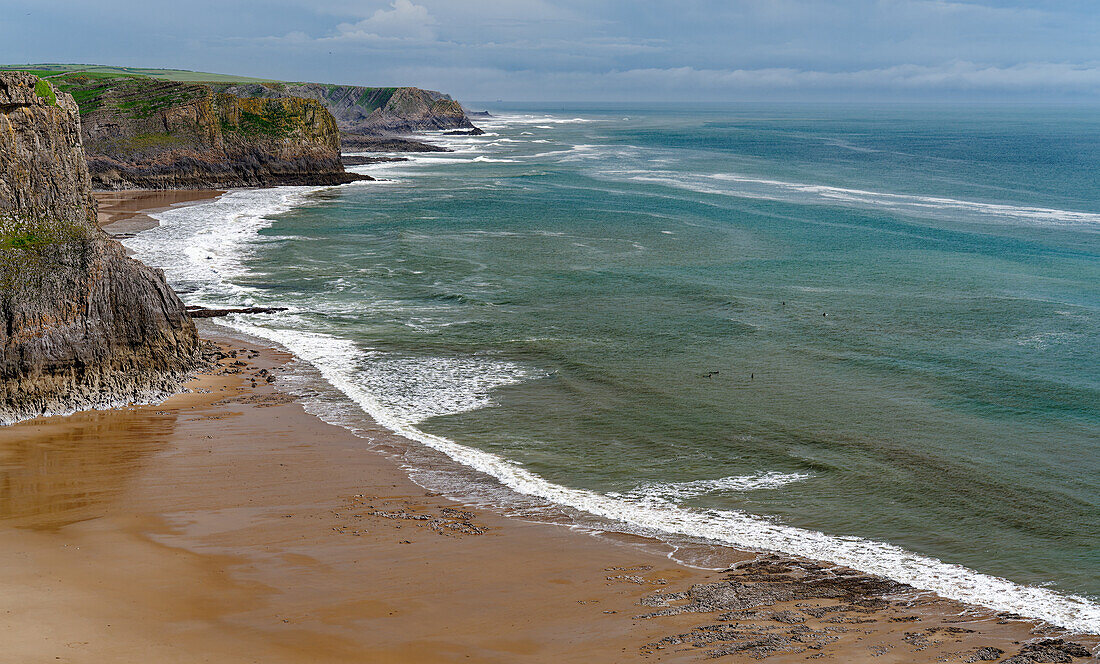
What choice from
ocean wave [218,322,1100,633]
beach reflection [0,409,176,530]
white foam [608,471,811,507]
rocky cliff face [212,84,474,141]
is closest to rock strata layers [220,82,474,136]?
rocky cliff face [212,84,474,141]

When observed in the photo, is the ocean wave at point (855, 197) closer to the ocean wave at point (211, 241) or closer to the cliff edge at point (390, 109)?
the ocean wave at point (211, 241)

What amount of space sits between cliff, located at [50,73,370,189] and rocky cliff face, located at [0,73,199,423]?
50.7 m

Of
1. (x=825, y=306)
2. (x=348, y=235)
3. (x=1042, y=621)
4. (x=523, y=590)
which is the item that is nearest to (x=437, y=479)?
(x=523, y=590)

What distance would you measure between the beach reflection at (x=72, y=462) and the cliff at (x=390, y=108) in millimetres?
154981

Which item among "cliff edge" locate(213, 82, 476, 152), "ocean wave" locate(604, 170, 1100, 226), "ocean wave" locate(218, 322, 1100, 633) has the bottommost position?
"ocean wave" locate(218, 322, 1100, 633)

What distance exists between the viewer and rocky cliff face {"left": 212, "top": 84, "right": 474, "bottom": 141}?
584 feet

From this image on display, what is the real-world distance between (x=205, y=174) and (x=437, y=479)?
6377 centimetres

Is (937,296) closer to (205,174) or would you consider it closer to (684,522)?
(684,522)

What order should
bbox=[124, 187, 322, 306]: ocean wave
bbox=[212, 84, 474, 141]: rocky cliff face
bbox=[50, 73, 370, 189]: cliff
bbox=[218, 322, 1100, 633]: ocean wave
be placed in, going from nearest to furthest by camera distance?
bbox=[218, 322, 1100, 633]: ocean wave < bbox=[124, 187, 322, 306]: ocean wave < bbox=[50, 73, 370, 189]: cliff < bbox=[212, 84, 474, 141]: rocky cliff face

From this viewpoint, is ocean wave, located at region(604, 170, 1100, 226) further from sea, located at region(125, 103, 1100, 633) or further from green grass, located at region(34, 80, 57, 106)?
green grass, located at region(34, 80, 57, 106)

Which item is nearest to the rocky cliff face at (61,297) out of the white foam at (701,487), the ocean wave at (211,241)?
the ocean wave at (211,241)

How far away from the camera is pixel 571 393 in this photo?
26.5 m

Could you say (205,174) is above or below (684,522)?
above

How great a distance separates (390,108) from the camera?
182 metres
